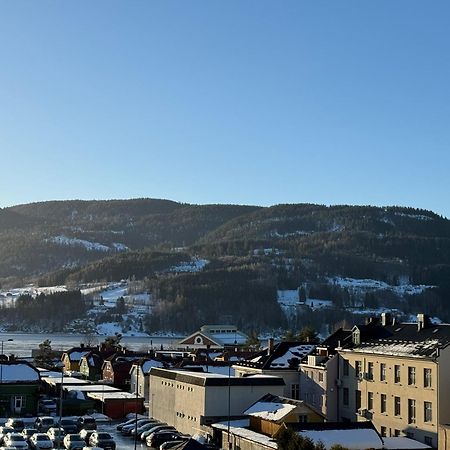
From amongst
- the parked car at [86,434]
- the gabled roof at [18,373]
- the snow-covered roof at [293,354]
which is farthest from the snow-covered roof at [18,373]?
the snow-covered roof at [293,354]

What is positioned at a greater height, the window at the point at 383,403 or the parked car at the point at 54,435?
the window at the point at 383,403

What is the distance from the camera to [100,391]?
207ft

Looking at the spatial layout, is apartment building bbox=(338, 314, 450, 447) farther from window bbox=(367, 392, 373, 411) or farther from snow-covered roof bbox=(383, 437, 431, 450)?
snow-covered roof bbox=(383, 437, 431, 450)

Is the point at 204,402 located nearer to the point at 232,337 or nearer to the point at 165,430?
the point at 165,430

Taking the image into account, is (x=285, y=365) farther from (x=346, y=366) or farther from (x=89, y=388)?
(x=89, y=388)

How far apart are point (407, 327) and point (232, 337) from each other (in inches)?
5051

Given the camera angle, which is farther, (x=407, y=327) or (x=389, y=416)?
(x=407, y=327)

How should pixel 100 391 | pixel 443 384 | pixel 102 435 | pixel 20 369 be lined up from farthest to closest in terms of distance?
1. pixel 100 391
2. pixel 20 369
3. pixel 102 435
4. pixel 443 384

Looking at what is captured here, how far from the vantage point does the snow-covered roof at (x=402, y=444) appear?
39.0 m

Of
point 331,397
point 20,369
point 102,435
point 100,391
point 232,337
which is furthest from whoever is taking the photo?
point 232,337

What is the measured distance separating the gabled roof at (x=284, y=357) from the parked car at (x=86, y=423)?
1067cm

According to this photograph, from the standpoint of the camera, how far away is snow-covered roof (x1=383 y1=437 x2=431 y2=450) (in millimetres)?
38953

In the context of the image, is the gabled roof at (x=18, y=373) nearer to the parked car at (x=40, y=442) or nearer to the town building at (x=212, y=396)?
the town building at (x=212, y=396)

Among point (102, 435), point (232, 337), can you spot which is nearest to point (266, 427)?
point (102, 435)
